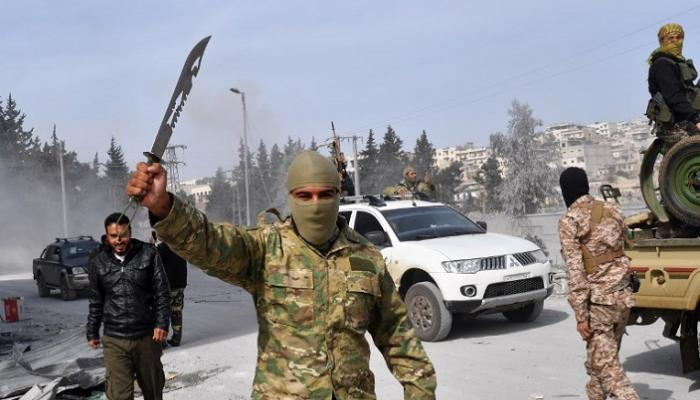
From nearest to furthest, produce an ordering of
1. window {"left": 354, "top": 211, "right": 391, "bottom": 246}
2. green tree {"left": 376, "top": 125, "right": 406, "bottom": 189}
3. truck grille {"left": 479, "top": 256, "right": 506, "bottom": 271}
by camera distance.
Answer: truck grille {"left": 479, "top": 256, "right": 506, "bottom": 271} → window {"left": 354, "top": 211, "right": 391, "bottom": 246} → green tree {"left": 376, "top": 125, "right": 406, "bottom": 189}

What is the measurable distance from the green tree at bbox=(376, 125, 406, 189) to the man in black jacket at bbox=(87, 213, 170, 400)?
3894 centimetres

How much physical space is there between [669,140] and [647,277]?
4.00ft

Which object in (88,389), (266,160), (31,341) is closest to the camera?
(88,389)

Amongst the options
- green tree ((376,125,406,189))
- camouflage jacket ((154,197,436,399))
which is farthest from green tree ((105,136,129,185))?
camouflage jacket ((154,197,436,399))

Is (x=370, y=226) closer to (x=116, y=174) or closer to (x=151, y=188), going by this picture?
(x=151, y=188)

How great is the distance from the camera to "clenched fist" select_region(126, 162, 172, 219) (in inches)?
89.3

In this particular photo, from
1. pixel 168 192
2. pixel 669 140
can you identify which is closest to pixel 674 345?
pixel 669 140

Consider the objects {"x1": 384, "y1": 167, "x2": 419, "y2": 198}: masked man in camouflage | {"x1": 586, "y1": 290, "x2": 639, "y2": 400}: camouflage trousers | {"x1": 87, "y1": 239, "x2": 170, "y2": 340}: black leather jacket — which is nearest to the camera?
{"x1": 586, "y1": 290, "x2": 639, "y2": 400}: camouflage trousers

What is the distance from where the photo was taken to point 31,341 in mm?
12062

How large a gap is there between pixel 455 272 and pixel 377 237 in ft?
3.93

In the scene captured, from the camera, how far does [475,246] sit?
30.0 ft

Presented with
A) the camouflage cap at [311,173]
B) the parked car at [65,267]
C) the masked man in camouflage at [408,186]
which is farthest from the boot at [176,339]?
the parked car at [65,267]

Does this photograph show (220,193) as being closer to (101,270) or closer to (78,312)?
(78,312)

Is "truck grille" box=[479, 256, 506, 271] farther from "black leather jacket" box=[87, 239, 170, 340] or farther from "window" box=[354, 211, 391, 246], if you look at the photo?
"black leather jacket" box=[87, 239, 170, 340]
